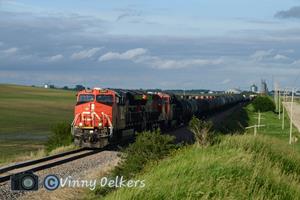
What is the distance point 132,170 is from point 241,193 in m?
4.75

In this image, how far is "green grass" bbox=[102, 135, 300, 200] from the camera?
452 inches


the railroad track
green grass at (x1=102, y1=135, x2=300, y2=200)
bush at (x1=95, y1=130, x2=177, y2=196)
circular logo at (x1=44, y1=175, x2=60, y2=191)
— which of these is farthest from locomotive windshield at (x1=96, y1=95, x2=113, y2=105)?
circular logo at (x1=44, y1=175, x2=60, y2=191)

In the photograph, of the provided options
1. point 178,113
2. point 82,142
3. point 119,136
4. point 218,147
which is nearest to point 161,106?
point 178,113

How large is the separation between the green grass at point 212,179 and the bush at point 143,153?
567mm

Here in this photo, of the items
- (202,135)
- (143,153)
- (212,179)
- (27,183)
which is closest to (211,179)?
(212,179)

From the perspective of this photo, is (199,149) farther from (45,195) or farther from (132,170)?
(45,195)

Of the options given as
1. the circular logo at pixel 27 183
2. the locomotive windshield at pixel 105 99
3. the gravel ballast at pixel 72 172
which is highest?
the locomotive windshield at pixel 105 99

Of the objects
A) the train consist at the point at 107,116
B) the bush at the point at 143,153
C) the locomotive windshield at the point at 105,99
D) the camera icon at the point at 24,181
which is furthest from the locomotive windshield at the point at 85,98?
the camera icon at the point at 24,181

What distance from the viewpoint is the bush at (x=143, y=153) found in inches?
651

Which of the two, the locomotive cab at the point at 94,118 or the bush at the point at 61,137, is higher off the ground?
the locomotive cab at the point at 94,118

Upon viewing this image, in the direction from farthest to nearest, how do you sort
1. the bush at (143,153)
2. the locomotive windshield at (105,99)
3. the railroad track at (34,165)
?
the locomotive windshield at (105,99)
the railroad track at (34,165)
the bush at (143,153)

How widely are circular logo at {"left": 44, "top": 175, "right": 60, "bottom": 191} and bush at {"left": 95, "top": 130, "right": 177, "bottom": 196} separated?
1637 mm

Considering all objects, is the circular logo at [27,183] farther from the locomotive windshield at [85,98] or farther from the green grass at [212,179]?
the locomotive windshield at [85,98]

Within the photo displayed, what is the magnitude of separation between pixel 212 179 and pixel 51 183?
5379mm
